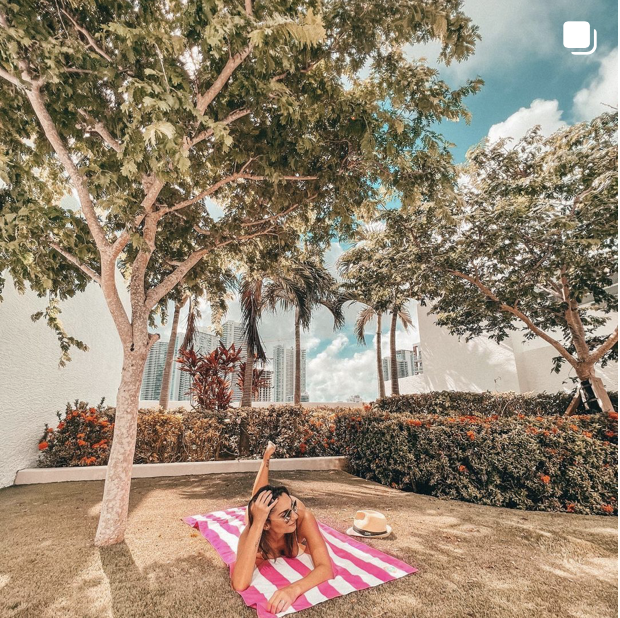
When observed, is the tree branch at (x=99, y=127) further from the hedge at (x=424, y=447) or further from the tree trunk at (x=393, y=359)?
the tree trunk at (x=393, y=359)

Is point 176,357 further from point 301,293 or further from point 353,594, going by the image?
point 353,594

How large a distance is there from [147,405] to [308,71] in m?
11.9

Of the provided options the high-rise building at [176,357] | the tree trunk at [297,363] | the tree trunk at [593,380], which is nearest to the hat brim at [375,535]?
the tree trunk at [593,380]

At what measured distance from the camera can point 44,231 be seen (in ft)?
11.8

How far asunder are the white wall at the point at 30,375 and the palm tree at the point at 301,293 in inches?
234

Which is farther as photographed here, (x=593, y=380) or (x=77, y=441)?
(x=593, y=380)

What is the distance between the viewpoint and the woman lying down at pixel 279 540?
257 centimetres

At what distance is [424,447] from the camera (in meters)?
5.79

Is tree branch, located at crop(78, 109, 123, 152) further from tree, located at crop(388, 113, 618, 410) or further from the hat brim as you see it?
the hat brim

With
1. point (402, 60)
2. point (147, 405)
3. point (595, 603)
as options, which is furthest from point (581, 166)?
point (147, 405)

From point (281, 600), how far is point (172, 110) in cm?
400

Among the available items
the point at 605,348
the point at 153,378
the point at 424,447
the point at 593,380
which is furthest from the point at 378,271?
the point at 153,378

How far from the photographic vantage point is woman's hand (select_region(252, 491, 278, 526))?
2748 millimetres

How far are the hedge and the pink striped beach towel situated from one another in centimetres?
254
